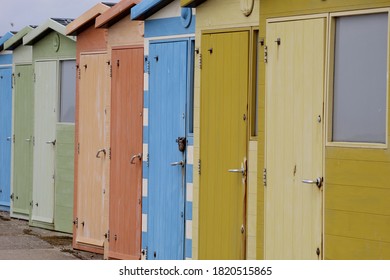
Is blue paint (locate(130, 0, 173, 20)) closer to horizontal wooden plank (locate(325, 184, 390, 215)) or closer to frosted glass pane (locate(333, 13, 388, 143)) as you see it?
frosted glass pane (locate(333, 13, 388, 143))

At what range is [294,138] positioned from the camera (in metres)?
8.41

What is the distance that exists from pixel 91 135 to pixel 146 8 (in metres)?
2.67

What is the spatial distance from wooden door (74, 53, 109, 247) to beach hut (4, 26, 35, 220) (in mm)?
2790

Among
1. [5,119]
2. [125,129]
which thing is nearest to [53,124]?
[5,119]

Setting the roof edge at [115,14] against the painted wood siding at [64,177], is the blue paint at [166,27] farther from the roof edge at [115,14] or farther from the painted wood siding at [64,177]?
the painted wood siding at [64,177]

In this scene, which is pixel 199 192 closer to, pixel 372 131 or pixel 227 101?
pixel 227 101

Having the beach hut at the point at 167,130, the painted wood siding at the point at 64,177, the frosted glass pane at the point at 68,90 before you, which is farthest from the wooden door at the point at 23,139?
the beach hut at the point at 167,130

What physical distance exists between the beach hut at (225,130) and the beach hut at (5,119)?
26.4 ft

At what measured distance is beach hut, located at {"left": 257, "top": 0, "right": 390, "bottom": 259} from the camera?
7621 mm

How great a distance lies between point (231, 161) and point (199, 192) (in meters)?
0.62

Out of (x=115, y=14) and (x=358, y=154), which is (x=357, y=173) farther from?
(x=115, y=14)

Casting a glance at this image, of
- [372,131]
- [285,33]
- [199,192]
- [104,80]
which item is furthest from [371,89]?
[104,80]

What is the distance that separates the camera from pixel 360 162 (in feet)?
25.3

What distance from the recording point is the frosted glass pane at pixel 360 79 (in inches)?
299
